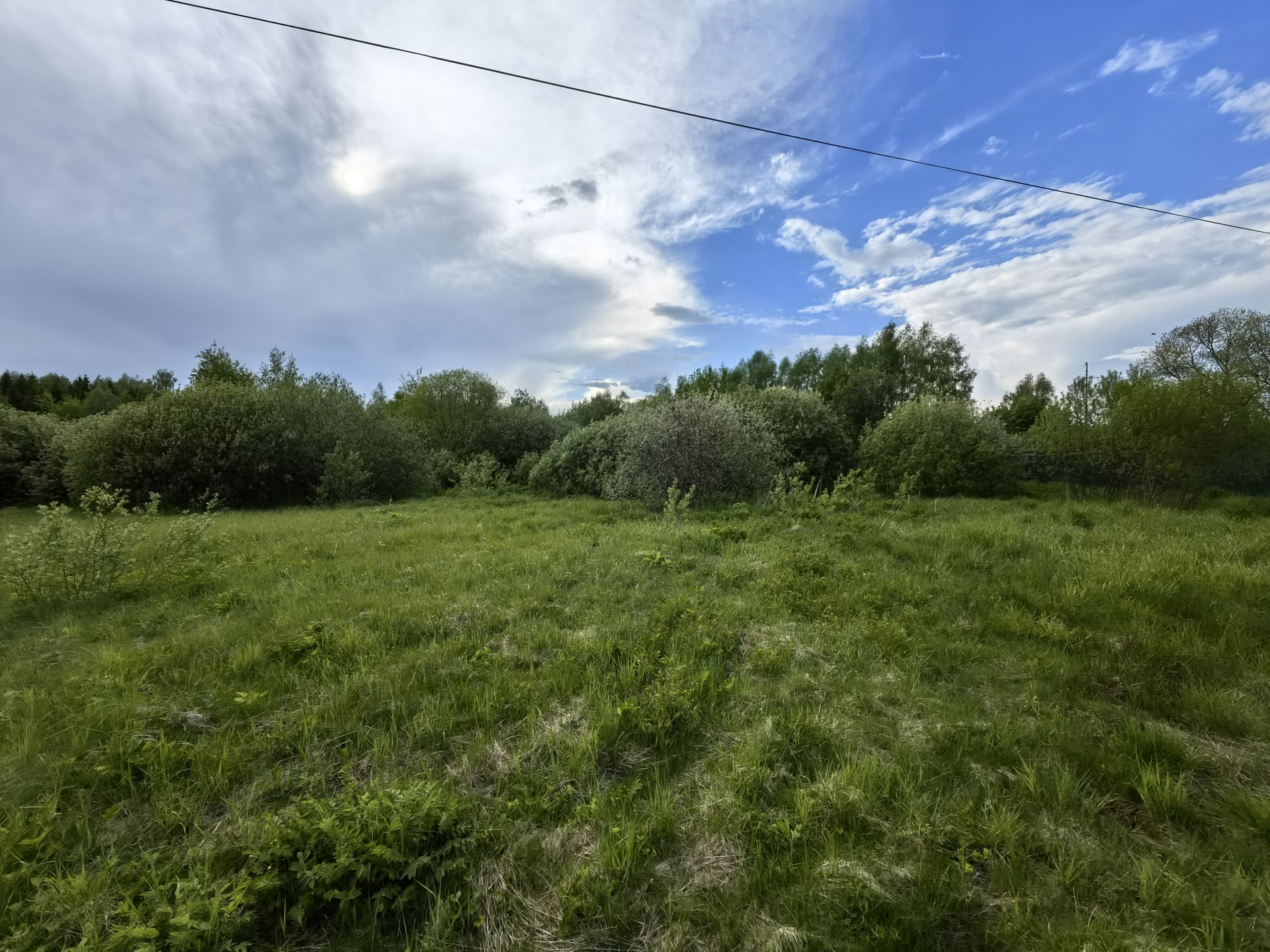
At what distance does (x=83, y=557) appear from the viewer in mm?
5988

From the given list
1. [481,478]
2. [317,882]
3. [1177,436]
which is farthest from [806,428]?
[317,882]

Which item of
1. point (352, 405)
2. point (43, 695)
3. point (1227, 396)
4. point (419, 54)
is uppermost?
point (419, 54)

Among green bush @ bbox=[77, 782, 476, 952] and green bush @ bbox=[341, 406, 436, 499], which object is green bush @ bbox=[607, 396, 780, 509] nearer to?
green bush @ bbox=[77, 782, 476, 952]

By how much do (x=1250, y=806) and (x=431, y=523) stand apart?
11418 mm

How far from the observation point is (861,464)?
23.0m

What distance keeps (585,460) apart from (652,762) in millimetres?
16766

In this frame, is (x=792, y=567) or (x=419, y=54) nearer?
(x=419, y=54)

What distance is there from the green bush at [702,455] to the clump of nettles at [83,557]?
9.89 metres

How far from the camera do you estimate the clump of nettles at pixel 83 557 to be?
5.76 m

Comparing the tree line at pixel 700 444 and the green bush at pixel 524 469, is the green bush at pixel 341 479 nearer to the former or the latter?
the tree line at pixel 700 444

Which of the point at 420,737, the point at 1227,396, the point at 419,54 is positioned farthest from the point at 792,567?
the point at 1227,396

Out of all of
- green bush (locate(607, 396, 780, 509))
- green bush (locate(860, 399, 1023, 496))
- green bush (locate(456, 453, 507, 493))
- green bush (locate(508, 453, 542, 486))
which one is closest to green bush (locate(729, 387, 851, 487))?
green bush (locate(860, 399, 1023, 496))

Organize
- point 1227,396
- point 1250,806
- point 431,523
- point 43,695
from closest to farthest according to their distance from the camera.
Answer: point 1250,806, point 43,695, point 431,523, point 1227,396

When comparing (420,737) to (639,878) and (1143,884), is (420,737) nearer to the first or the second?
(639,878)
